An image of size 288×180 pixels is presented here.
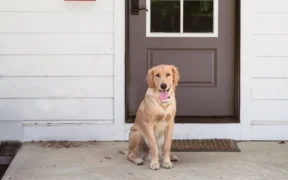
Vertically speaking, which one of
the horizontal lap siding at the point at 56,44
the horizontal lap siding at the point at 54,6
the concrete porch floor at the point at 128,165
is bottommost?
the concrete porch floor at the point at 128,165

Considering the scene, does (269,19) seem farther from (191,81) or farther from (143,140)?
(143,140)

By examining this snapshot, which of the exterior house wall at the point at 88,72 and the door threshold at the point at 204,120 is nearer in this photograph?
the exterior house wall at the point at 88,72

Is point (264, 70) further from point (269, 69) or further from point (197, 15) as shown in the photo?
point (197, 15)

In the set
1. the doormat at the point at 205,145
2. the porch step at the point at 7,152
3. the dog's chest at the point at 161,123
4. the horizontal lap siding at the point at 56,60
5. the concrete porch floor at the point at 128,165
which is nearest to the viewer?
the concrete porch floor at the point at 128,165

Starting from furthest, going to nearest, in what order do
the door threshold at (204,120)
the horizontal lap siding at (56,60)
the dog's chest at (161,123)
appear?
the door threshold at (204,120), the horizontal lap siding at (56,60), the dog's chest at (161,123)

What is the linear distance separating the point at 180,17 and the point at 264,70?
0.98 m

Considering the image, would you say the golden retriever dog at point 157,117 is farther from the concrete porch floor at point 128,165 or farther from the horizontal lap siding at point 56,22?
the horizontal lap siding at point 56,22

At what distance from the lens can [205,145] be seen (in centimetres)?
566

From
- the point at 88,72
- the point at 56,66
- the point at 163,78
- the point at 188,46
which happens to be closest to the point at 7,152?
the point at 56,66

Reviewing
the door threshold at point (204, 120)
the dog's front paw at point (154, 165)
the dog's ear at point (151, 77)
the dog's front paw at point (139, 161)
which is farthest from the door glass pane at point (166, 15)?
the dog's front paw at point (154, 165)

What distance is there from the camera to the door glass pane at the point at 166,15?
5.95m

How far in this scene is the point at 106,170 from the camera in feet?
15.7

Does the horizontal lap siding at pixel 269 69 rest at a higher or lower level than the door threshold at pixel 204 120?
higher

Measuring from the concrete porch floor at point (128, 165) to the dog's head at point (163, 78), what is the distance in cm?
64
